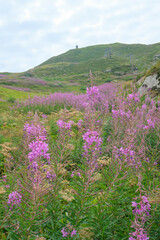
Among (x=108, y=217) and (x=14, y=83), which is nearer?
(x=108, y=217)

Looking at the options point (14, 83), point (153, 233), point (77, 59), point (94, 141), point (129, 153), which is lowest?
point (153, 233)

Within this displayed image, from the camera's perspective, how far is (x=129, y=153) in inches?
96.2

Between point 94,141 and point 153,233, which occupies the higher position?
point 94,141

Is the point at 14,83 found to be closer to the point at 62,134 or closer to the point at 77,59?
the point at 62,134

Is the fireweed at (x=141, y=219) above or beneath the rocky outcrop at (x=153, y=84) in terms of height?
beneath

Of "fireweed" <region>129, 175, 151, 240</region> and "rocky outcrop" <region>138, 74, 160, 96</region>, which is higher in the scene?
"rocky outcrop" <region>138, 74, 160, 96</region>

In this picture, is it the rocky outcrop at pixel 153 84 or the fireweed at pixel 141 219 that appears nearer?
the fireweed at pixel 141 219

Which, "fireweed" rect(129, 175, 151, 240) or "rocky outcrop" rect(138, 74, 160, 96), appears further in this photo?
"rocky outcrop" rect(138, 74, 160, 96)

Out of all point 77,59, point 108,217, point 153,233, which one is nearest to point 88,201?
point 108,217

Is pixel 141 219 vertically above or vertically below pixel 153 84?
below

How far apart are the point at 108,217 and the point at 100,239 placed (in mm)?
369

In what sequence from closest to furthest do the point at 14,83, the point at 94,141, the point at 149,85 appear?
the point at 94,141, the point at 149,85, the point at 14,83

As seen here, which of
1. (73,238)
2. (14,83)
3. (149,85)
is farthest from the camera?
(14,83)

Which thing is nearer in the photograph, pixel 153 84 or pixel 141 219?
pixel 141 219
